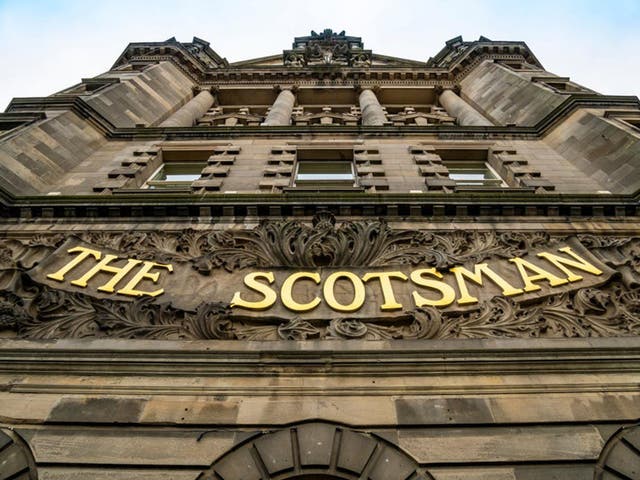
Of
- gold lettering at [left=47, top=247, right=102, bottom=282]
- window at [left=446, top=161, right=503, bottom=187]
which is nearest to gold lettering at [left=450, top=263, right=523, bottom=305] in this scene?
window at [left=446, top=161, right=503, bottom=187]

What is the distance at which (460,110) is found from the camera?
24469 mm

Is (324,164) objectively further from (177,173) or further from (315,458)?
(315,458)

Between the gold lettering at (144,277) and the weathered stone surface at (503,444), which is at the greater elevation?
the gold lettering at (144,277)

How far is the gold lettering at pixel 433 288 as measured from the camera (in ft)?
28.1

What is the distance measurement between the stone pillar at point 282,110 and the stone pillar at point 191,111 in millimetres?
3860

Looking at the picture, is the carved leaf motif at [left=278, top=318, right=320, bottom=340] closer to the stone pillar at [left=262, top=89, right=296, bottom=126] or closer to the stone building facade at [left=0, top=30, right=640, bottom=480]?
the stone building facade at [left=0, top=30, right=640, bottom=480]

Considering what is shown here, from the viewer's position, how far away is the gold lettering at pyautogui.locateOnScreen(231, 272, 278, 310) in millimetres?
8516

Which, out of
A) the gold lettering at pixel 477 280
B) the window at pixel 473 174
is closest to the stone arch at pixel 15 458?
the gold lettering at pixel 477 280

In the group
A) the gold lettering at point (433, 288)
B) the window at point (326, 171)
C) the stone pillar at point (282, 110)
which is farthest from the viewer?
the stone pillar at point (282, 110)

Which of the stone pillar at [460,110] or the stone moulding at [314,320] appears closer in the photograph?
the stone moulding at [314,320]

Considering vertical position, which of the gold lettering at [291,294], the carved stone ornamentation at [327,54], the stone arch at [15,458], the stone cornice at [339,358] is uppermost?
the carved stone ornamentation at [327,54]

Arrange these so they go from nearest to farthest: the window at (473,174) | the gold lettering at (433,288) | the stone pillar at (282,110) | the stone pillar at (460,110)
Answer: the gold lettering at (433,288)
the window at (473,174)
the stone pillar at (460,110)
the stone pillar at (282,110)

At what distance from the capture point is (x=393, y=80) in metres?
30.2

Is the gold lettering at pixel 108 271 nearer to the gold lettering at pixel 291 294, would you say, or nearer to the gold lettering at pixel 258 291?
the gold lettering at pixel 258 291
